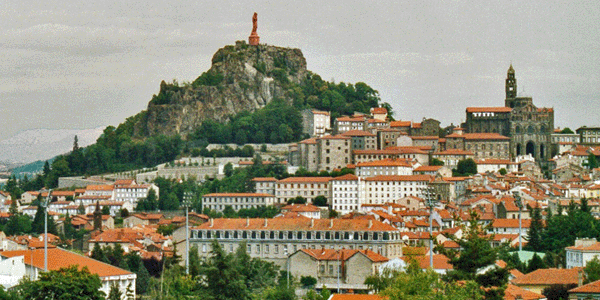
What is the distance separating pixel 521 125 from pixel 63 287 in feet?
263

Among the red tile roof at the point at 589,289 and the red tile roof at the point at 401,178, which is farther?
the red tile roof at the point at 401,178

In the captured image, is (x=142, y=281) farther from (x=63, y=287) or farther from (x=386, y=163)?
(x=386, y=163)

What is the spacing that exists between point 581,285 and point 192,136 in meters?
83.6

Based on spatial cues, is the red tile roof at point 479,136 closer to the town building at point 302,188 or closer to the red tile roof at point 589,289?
the town building at point 302,188

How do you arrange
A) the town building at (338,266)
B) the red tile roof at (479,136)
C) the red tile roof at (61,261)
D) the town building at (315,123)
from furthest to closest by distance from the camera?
the town building at (315,123)
the red tile roof at (479,136)
the town building at (338,266)
the red tile roof at (61,261)

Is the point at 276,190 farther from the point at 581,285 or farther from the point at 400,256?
the point at 581,285

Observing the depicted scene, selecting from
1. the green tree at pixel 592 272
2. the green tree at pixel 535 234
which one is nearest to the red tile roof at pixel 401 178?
the green tree at pixel 535 234

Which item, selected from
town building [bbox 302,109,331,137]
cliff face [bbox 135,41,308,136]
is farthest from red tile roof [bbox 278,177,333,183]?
cliff face [bbox 135,41,308,136]

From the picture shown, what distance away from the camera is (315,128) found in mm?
125125

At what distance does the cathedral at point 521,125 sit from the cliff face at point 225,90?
2644cm

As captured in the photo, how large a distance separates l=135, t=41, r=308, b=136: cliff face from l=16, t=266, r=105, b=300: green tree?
292 feet

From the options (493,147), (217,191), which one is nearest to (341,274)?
(217,191)

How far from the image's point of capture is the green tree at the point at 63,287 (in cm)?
4159

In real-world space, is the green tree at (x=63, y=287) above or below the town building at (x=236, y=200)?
below
